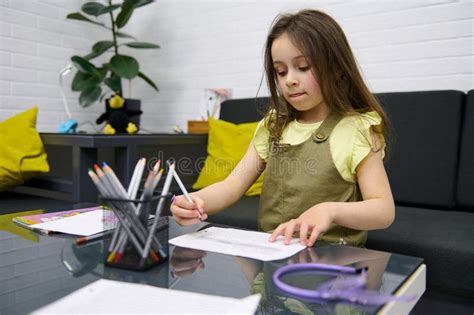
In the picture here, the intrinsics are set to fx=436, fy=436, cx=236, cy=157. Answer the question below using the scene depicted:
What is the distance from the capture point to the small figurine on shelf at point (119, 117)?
2221mm

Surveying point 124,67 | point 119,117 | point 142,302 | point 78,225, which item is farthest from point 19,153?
point 142,302

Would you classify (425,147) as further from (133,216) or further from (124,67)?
(124,67)

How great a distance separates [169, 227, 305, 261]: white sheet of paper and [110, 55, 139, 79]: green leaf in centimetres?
166

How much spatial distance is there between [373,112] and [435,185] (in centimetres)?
69

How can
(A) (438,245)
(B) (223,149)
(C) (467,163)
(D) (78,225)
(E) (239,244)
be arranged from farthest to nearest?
A: (B) (223,149), (C) (467,163), (A) (438,245), (D) (78,225), (E) (239,244)

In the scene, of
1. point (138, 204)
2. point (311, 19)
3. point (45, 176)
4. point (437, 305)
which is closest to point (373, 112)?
point (311, 19)

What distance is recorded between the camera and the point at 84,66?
231 centimetres

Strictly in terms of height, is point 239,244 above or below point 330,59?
below

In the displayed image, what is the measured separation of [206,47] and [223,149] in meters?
0.85

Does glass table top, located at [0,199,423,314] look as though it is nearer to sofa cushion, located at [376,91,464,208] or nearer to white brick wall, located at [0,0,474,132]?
sofa cushion, located at [376,91,464,208]

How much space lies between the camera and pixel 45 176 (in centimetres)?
199

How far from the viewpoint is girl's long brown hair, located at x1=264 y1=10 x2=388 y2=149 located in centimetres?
97

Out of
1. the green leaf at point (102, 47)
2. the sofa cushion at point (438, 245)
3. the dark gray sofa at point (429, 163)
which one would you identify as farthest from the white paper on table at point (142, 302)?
the green leaf at point (102, 47)

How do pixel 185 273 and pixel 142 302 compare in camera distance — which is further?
pixel 185 273
